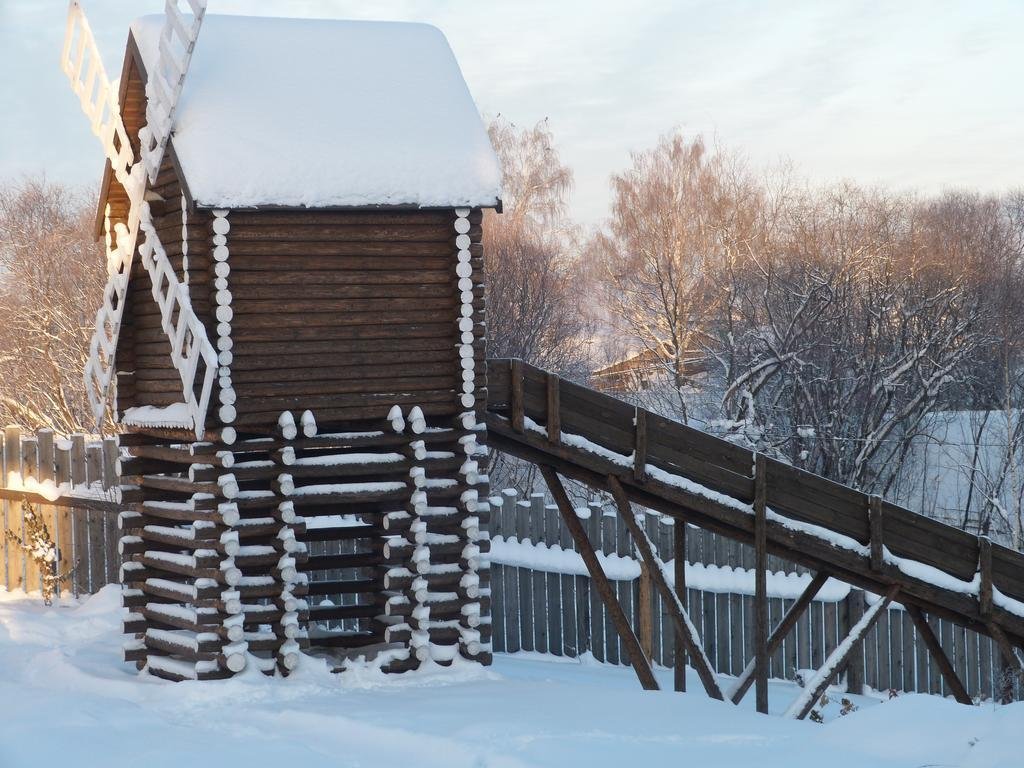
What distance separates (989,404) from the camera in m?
30.7

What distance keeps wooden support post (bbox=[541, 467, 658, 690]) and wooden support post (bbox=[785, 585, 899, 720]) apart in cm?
147

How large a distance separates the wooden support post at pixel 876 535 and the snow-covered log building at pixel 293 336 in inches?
160

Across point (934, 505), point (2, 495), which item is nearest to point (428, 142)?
point (2, 495)

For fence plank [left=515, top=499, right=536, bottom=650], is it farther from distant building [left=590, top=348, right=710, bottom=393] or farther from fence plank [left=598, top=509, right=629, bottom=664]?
distant building [left=590, top=348, right=710, bottom=393]

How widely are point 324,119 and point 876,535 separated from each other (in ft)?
23.1

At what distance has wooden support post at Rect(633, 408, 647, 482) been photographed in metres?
11.8

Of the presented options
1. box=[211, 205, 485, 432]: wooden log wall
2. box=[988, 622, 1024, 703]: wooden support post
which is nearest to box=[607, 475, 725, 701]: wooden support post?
box=[211, 205, 485, 432]: wooden log wall

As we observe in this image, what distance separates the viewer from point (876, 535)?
12.0 m

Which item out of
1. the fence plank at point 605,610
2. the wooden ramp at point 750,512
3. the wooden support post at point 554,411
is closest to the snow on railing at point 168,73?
the wooden ramp at point 750,512

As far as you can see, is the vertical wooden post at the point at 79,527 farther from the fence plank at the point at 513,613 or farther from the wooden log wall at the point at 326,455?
the fence plank at the point at 513,613

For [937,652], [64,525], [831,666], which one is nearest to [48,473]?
[64,525]

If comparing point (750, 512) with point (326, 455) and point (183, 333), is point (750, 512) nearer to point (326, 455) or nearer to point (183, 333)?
point (326, 455)

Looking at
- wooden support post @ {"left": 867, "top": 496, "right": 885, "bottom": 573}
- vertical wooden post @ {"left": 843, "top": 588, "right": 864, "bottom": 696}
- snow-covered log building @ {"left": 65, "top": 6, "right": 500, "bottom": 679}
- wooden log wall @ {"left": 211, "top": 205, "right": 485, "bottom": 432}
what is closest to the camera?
snow-covered log building @ {"left": 65, "top": 6, "right": 500, "bottom": 679}

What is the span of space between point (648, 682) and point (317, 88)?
22.8ft
